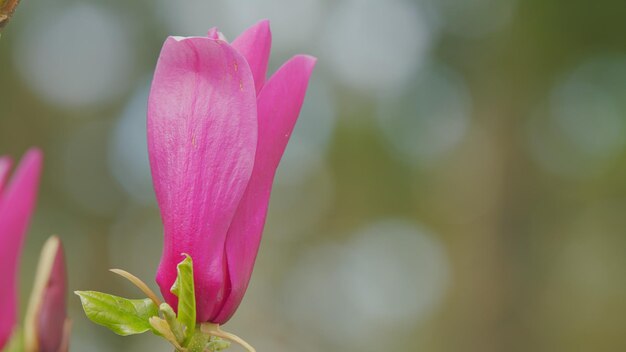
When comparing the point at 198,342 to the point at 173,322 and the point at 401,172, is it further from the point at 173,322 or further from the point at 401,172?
the point at 401,172

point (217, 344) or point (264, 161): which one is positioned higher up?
point (264, 161)

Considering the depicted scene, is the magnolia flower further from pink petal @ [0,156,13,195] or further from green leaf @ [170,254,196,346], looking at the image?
pink petal @ [0,156,13,195]

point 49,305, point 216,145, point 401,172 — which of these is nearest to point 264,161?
point 216,145

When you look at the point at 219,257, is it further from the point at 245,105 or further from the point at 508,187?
the point at 508,187

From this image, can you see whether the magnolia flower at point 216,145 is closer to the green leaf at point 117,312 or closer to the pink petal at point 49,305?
the green leaf at point 117,312

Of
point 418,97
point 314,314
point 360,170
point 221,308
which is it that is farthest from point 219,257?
point 314,314

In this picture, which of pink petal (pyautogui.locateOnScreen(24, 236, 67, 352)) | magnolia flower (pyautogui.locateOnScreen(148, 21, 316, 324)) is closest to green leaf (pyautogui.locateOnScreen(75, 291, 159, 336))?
magnolia flower (pyautogui.locateOnScreen(148, 21, 316, 324))
